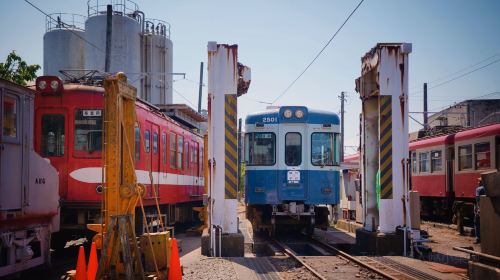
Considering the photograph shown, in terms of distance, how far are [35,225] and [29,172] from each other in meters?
0.89

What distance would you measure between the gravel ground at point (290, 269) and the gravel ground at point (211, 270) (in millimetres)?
910

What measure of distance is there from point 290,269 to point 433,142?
13.2m

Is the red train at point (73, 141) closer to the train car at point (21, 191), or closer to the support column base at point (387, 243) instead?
the train car at point (21, 191)

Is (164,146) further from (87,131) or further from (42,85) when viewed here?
(42,85)

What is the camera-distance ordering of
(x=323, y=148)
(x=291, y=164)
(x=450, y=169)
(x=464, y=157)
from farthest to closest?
1. (x=450, y=169)
2. (x=464, y=157)
3. (x=323, y=148)
4. (x=291, y=164)

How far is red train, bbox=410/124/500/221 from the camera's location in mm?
16266

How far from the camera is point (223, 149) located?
10594mm

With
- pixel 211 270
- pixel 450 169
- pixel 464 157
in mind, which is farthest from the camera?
pixel 450 169

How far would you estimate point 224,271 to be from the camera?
28.4ft

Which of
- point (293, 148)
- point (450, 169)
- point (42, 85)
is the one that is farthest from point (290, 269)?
point (450, 169)

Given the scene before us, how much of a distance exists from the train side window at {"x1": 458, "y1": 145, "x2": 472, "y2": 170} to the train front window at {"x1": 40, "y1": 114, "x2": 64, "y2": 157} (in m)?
13.4

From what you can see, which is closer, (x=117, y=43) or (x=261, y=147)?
(x=261, y=147)

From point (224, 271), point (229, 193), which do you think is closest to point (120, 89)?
point (224, 271)

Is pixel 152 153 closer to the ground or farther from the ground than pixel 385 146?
closer to the ground
